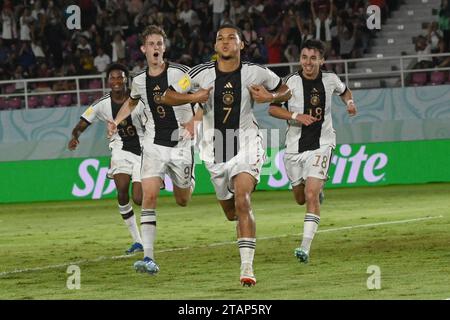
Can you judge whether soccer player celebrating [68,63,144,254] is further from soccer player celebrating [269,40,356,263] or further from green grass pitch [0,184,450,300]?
soccer player celebrating [269,40,356,263]

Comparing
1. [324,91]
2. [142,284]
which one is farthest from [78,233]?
[142,284]

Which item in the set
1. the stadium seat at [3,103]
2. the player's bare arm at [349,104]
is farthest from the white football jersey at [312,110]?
the stadium seat at [3,103]

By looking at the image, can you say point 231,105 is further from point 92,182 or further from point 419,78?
point 419,78

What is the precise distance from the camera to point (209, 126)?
37.3 feet

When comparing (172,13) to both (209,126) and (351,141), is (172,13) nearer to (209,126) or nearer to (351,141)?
(351,141)

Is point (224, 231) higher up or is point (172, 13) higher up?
point (172, 13)

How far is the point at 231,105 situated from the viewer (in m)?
11.2

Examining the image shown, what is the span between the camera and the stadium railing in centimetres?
2656

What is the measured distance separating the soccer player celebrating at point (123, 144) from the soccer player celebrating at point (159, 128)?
1995 millimetres

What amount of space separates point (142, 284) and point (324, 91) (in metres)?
3.71

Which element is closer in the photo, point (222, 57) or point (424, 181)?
point (222, 57)

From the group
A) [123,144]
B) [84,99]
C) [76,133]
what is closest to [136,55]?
[84,99]
